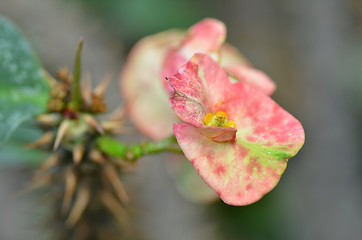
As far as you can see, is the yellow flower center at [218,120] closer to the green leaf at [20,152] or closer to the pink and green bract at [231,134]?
the pink and green bract at [231,134]

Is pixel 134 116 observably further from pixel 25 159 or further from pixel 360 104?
pixel 360 104

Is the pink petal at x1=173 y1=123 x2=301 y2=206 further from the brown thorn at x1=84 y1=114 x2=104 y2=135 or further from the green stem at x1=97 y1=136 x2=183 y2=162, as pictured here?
the brown thorn at x1=84 y1=114 x2=104 y2=135

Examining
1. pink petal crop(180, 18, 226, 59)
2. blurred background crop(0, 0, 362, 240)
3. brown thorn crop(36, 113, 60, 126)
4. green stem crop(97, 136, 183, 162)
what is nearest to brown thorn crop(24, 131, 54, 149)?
brown thorn crop(36, 113, 60, 126)

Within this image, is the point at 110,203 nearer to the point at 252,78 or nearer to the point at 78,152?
the point at 78,152

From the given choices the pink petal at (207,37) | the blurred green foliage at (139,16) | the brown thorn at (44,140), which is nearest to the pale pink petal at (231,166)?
the pink petal at (207,37)

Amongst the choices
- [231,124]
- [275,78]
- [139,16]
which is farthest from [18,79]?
[275,78]

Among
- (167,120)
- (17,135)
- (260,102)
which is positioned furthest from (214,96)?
(17,135)
